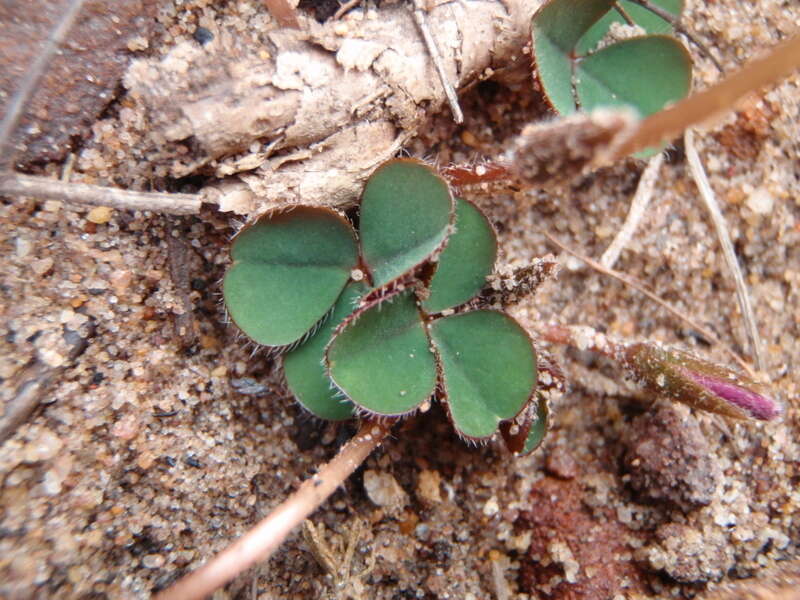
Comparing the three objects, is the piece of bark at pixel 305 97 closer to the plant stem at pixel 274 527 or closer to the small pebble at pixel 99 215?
the small pebble at pixel 99 215

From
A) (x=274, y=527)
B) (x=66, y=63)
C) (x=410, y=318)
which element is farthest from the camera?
(x=410, y=318)

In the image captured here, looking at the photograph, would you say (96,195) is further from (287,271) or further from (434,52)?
(434,52)

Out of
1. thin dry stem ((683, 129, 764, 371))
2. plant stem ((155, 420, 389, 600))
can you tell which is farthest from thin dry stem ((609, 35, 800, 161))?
thin dry stem ((683, 129, 764, 371))

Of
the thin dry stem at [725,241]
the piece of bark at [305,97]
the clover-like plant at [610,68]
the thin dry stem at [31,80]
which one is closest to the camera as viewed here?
the thin dry stem at [31,80]

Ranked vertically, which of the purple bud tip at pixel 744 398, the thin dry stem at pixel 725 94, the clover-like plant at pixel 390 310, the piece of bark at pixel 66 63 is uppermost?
the piece of bark at pixel 66 63

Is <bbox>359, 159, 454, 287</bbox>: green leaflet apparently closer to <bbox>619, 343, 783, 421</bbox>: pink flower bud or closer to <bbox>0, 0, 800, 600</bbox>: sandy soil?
<bbox>0, 0, 800, 600</bbox>: sandy soil

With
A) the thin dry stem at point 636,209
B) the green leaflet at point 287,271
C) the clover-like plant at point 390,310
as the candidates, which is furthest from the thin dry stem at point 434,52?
the thin dry stem at point 636,209

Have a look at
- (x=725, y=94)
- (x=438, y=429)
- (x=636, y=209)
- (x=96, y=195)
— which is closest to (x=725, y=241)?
(x=636, y=209)
